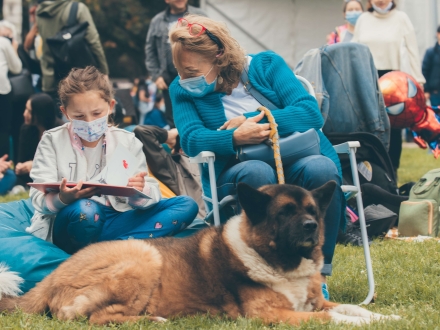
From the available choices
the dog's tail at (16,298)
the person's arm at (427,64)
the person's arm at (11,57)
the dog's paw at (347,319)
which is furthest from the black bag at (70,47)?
the person's arm at (427,64)

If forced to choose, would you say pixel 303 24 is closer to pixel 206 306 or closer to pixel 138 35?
pixel 206 306

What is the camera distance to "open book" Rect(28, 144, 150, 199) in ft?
13.6

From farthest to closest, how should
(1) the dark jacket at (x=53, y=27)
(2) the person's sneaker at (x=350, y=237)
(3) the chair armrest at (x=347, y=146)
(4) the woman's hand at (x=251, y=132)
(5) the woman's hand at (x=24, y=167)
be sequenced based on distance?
(1) the dark jacket at (x=53, y=27), (5) the woman's hand at (x=24, y=167), (2) the person's sneaker at (x=350, y=237), (3) the chair armrest at (x=347, y=146), (4) the woman's hand at (x=251, y=132)

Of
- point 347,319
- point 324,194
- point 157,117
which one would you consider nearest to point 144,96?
point 157,117

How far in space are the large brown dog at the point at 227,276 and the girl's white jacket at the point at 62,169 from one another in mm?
633

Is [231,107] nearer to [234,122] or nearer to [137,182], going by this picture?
[234,122]

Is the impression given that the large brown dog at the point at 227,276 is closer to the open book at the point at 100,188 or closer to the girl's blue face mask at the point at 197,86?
the open book at the point at 100,188

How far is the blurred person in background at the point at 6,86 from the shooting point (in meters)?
9.22

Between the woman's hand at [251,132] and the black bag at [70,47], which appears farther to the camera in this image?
the black bag at [70,47]

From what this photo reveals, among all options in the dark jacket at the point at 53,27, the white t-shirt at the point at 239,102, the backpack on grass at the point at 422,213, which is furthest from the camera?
the dark jacket at the point at 53,27

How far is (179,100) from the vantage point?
4672 millimetres

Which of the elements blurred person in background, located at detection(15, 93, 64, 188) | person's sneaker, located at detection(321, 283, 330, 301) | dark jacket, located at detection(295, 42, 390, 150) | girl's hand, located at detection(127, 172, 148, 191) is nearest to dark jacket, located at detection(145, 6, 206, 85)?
blurred person in background, located at detection(15, 93, 64, 188)

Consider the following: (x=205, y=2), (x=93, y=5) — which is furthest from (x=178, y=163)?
(x=93, y=5)

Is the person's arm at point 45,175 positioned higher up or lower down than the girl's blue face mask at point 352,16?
higher up
